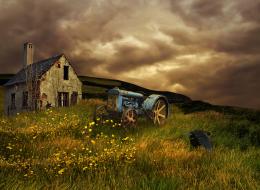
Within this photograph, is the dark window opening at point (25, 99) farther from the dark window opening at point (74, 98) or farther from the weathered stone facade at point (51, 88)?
the dark window opening at point (74, 98)

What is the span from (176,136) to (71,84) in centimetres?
2701

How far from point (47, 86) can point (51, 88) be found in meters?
0.41

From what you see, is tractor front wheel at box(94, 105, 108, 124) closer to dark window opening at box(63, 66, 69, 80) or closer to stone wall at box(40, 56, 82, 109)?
stone wall at box(40, 56, 82, 109)

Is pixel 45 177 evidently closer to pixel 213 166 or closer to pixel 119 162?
pixel 119 162

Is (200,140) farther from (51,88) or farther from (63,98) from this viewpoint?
(63,98)

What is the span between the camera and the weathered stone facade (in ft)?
118

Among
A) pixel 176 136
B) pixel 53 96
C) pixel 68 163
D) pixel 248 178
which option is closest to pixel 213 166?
pixel 248 178

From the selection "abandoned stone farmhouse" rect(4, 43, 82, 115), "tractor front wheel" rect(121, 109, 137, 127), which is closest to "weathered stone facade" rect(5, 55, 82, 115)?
"abandoned stone farmhouse" rect(4, 43, 82, 115)

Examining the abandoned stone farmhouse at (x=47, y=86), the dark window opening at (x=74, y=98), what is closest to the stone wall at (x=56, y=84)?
the abandoned stone farmhouse at (x=47, y=86)

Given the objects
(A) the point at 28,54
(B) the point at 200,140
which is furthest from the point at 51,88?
(B) the point at 200,140

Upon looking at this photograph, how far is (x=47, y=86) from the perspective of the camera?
120 feet

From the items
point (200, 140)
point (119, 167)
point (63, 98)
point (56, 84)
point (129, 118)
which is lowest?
point (119, 167)

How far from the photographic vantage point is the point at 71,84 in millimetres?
38500

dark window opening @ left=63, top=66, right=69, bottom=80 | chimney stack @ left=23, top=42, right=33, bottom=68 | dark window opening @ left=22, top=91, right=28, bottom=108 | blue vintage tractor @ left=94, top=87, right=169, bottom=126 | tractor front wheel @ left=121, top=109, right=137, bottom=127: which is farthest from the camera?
chimney stack @ left=23, top=42, right=33, bottom=68
